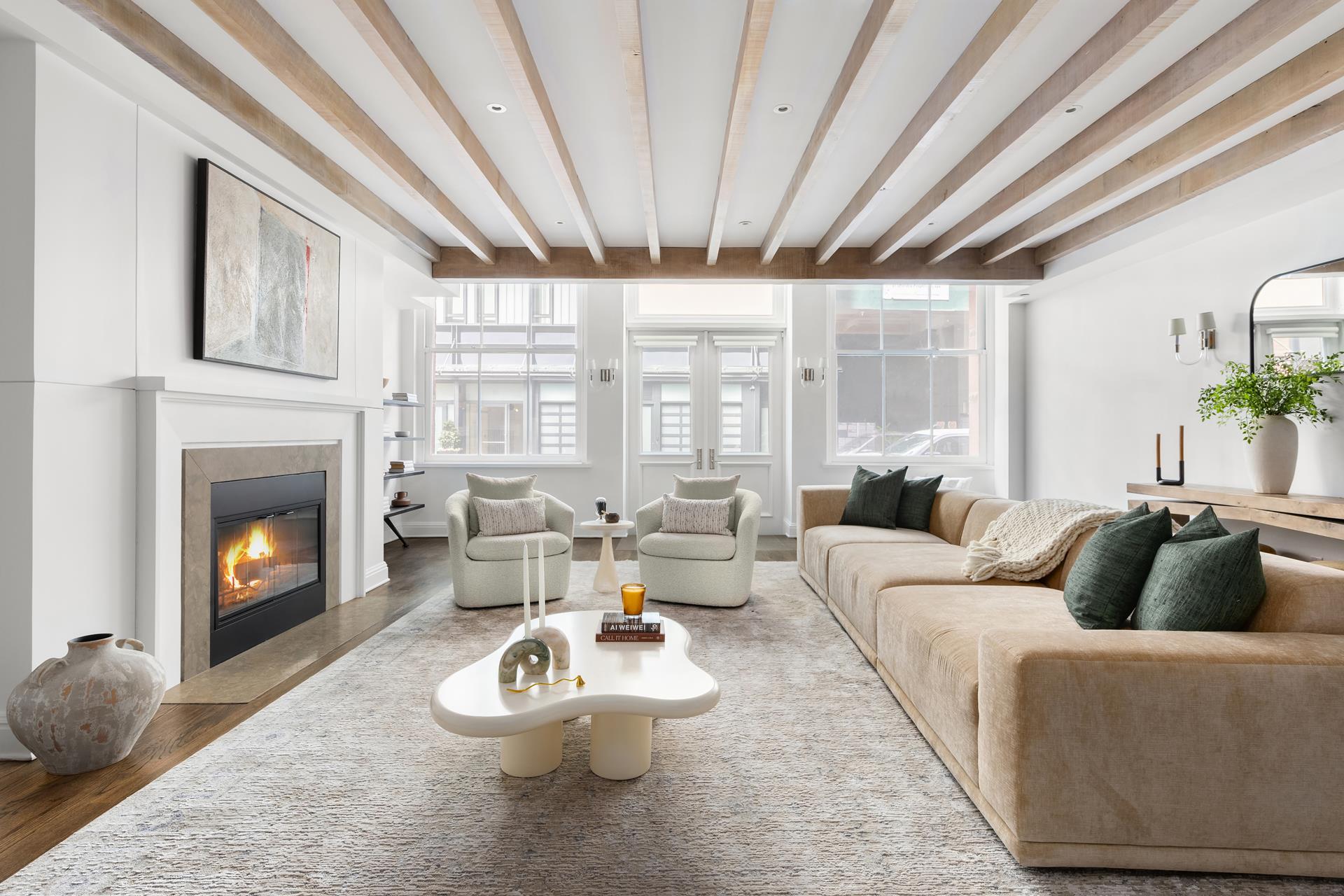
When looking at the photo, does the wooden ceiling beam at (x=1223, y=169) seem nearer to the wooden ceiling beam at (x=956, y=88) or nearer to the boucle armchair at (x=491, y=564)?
the wooden ceiling beam at (x=956, y=88)

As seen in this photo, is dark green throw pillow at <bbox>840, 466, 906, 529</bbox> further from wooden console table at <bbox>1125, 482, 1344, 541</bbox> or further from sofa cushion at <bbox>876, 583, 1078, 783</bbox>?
sofa cushion at <bbox>876, 583, 1078, 783</bbox>

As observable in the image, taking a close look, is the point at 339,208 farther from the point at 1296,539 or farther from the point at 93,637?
the point at 1296,539

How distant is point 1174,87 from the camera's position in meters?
2.65

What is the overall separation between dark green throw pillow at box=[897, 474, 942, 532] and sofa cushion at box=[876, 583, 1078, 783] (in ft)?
5.38

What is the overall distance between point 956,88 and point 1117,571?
186 centimetres

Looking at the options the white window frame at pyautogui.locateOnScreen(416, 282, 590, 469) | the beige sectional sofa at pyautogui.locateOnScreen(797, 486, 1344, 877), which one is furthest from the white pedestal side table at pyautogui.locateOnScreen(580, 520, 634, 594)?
the beige sectional sofa at pyautogui.locateOnScreen(797, 486, 1344, 877)

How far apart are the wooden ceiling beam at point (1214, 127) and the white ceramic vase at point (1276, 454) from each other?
1366 mm

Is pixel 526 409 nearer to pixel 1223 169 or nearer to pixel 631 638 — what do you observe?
pixel 631 638

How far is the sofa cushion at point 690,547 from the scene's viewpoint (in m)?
4.09

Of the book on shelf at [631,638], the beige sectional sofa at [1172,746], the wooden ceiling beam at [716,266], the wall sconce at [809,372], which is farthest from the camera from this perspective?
the wall sconce at [809,372]

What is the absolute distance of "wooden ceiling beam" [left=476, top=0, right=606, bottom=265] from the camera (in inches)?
86.0

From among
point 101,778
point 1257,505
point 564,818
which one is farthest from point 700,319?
point 101,778

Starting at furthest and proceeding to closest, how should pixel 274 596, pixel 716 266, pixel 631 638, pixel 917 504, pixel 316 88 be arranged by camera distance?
pixel 716 266 → pixel 917 504 → pixel 274 596 → pixel 316 88 → pixel 631 638

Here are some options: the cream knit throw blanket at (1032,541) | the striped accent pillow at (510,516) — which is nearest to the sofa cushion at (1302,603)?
the cream knit throw blanket at (1032,541)
